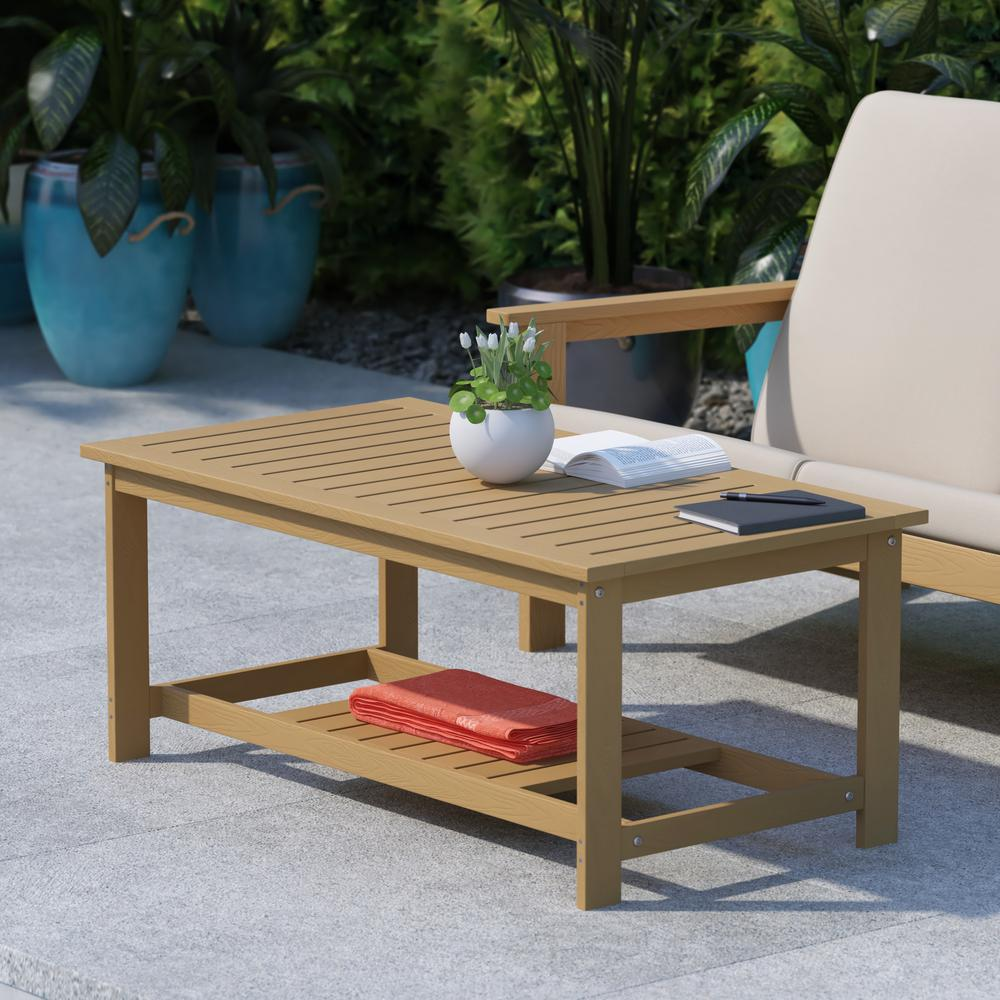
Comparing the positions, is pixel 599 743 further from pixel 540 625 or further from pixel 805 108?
pixel 805 108

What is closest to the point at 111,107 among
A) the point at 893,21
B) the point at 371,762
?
the point at 893,21

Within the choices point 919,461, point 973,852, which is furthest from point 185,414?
point 973,852

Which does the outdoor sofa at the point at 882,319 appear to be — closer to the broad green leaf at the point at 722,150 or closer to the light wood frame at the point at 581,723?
the light wood frame at the point at 581,723

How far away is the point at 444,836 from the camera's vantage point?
3.48 m

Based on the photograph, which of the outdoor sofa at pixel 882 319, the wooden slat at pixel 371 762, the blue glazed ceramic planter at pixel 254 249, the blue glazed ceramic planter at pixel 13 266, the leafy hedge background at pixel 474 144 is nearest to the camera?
the wooden slat at pixel 371 762

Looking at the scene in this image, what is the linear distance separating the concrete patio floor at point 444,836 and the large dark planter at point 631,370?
1.51 meters

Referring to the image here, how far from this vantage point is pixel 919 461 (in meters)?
4.47

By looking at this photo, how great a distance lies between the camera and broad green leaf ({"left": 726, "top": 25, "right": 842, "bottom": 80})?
589cm

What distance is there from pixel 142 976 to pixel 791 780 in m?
1.12

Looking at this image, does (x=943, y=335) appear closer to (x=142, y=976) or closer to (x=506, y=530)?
(x=506, y=530)

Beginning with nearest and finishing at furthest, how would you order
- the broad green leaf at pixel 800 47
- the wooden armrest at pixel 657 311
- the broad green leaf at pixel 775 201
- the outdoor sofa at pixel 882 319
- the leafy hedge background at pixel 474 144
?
1. the outdoor sofa at pixel 882 319
2. the wooden armrest at pixel 657 311
3. the broad green leaf at pixel 800 47
4. the broad green leaf at pixel 775 201
5. the leafy hedge background at pixel 474 144

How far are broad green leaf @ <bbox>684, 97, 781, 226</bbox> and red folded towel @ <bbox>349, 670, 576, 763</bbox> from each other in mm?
2421

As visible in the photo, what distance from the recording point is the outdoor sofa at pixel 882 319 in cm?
438

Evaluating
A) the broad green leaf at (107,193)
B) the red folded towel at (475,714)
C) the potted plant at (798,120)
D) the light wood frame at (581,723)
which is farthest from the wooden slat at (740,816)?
the broad green leaf at (107,193)
